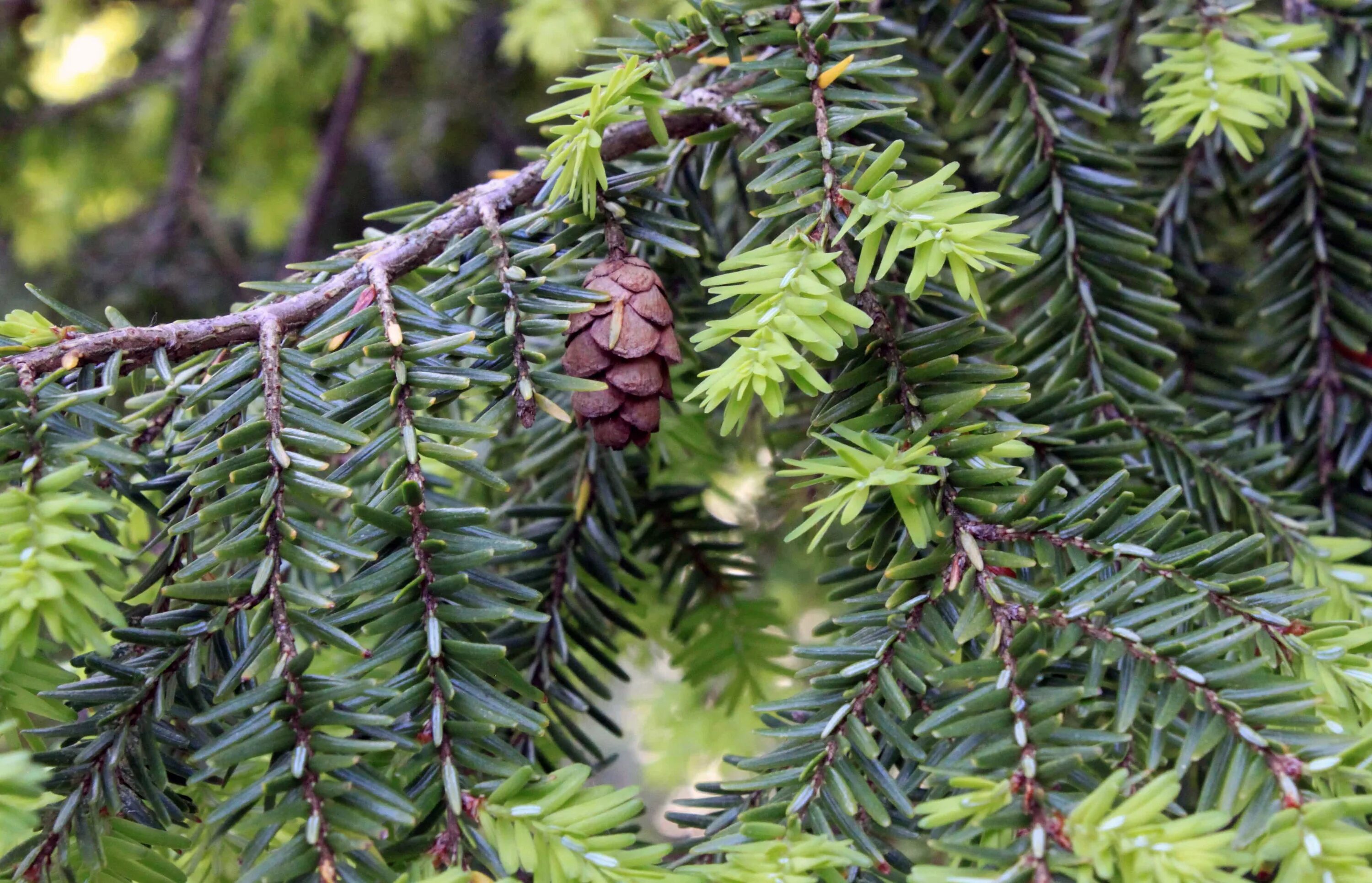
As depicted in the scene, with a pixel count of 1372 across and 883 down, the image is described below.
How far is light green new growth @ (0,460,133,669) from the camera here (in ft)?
1.18

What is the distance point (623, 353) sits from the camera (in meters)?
0.50

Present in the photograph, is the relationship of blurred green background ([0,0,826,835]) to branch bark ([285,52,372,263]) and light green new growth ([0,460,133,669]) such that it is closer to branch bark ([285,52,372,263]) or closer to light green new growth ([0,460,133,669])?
branch bark ([285,52,372,263])

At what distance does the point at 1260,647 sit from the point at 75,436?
1.93 feet

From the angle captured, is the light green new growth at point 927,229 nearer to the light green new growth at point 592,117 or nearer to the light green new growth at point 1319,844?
the light green new growth at point 592,117

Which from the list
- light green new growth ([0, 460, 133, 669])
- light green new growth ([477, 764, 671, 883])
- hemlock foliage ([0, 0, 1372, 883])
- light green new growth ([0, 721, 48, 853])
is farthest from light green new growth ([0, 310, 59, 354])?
light green new growth ([477, 764, 671, 883])

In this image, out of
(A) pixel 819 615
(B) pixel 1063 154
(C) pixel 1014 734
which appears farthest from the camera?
(A) pixel 819 615

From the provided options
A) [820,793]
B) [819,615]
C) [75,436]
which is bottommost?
[819,615]

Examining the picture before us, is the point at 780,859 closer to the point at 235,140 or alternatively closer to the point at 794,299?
the point at 794,299

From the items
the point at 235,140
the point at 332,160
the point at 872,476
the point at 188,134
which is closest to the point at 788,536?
the point at 872,476

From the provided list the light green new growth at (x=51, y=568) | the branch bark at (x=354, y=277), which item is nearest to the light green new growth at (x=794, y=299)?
the branch bark at (x=354, y=277)

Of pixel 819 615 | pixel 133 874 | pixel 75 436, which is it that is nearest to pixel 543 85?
pixel 819 615

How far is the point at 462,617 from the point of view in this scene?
17.6 inches

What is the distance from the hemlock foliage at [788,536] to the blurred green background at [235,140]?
625mm

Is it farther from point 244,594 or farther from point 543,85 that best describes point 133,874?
point 543,85
